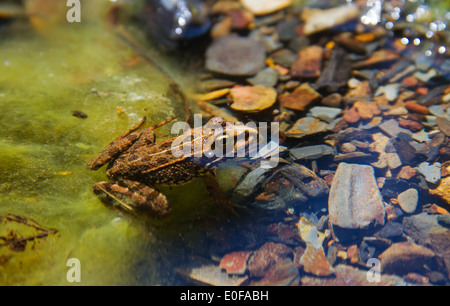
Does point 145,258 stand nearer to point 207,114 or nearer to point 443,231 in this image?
point 207,114

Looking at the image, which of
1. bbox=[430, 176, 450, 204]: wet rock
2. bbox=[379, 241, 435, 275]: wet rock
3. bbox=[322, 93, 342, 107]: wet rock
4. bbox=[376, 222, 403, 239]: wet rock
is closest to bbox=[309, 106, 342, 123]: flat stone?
bbox=[322, 93, 342, 107]: wet rock

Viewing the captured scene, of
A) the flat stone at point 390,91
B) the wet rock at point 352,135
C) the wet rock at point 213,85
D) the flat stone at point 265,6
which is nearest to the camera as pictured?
the wet rock at point 352,135

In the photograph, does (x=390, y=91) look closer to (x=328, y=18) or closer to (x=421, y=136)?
(x=421, y=136)

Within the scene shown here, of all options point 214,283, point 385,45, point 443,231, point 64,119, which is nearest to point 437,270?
point 443,231

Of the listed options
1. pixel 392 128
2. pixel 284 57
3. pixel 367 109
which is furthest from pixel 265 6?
pixel 392 128

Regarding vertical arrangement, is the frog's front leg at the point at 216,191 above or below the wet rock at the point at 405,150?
below

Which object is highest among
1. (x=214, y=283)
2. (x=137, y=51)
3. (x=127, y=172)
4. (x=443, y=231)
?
(x=137, y=51)

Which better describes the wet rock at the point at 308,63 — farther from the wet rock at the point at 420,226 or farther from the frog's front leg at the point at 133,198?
the frog's front leg at the point at 133,198

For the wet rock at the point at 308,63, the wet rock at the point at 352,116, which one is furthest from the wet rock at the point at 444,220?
the wet rock at the point at 308,63
